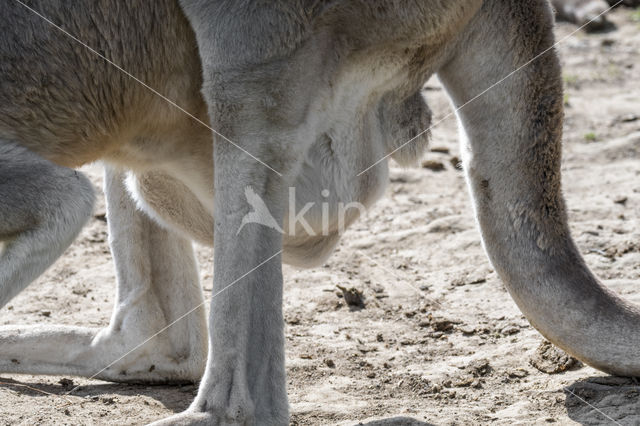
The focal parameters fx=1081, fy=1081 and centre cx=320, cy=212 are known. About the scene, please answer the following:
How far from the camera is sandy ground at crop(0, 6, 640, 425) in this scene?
321cm

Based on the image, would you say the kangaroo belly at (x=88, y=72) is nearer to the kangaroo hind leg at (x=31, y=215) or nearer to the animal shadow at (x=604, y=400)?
the kangaroo hind leg at (x=31, y=215)

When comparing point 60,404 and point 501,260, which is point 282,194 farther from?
point 60,404

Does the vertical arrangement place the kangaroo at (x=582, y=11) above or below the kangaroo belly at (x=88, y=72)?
above

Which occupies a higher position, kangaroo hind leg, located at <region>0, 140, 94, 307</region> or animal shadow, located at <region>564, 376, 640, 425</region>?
kangaroo hind leg, located at <region>0, 140, 94, 307</region>

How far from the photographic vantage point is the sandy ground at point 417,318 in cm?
321

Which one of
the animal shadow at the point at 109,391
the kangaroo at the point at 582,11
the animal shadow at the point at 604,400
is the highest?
the kangaroo at the point at 582,11

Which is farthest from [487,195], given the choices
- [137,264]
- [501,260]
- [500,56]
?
[137,264]
